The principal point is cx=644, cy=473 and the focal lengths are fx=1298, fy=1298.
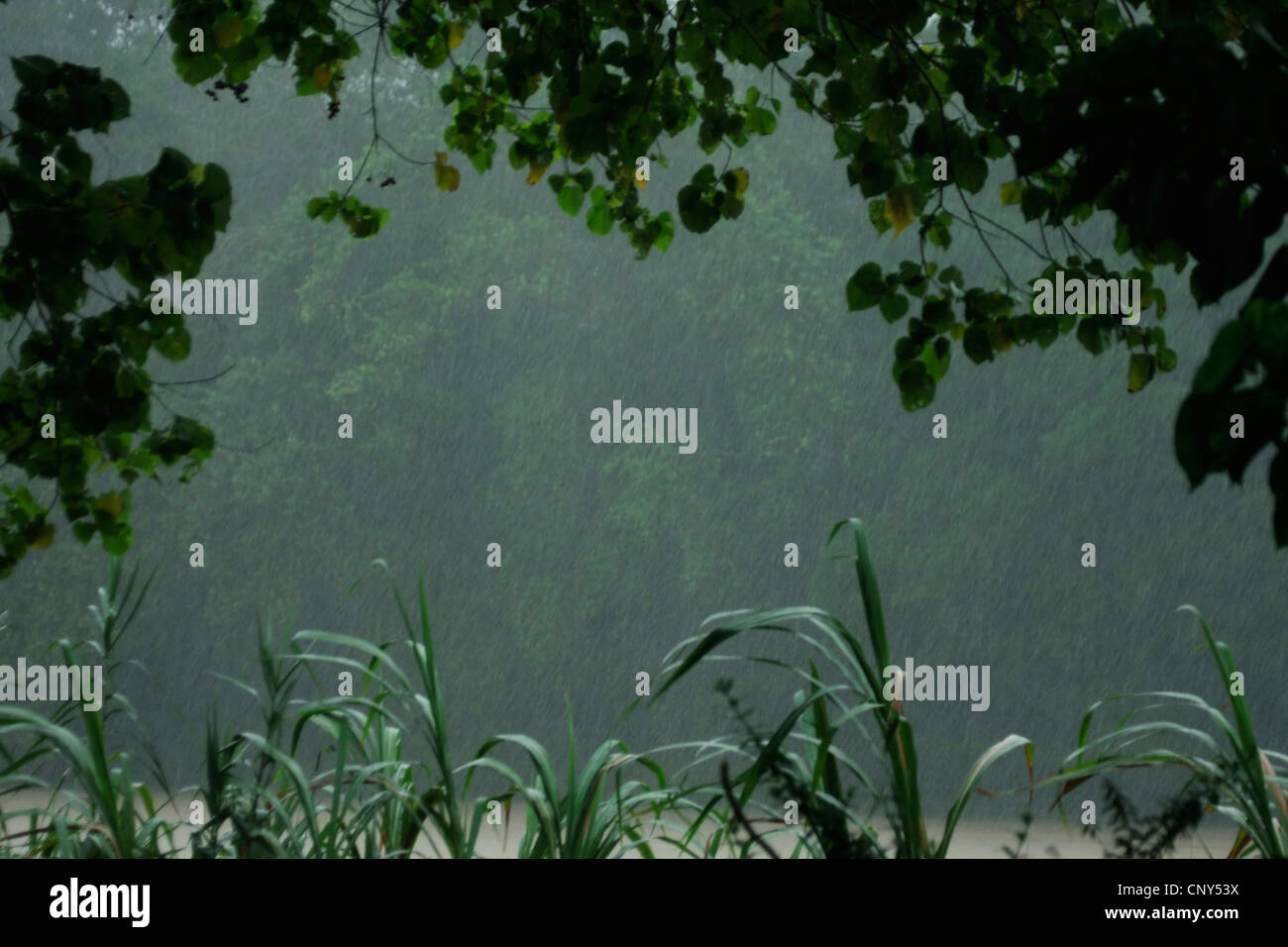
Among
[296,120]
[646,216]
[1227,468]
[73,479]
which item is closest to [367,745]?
[73,479]

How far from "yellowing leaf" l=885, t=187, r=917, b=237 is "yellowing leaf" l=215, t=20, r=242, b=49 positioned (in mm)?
909

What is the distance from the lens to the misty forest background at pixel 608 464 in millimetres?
11148

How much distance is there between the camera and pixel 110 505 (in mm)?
1624

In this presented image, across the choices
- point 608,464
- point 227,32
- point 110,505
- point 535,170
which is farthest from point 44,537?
point 608,464

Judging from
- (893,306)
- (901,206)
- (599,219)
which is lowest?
(893,306)

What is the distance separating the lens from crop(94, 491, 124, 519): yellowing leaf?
1615mm

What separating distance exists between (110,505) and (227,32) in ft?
2.18

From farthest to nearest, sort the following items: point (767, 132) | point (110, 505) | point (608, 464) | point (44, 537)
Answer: point (608, 464) → point (767, 132) → point (44, 537) → point (110, 505)

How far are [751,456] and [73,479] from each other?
33.6ft

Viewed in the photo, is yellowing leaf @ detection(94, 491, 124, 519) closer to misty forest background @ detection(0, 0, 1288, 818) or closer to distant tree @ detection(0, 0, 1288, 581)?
distant tree @ detection(0, 0, 1288, 581)

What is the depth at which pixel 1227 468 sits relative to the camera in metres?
0.63

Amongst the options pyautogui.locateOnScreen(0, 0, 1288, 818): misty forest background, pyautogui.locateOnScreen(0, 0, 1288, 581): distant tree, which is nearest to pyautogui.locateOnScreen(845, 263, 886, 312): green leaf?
pyautogui.locateOnScreen(0, 0, 1288, 581): distant tree

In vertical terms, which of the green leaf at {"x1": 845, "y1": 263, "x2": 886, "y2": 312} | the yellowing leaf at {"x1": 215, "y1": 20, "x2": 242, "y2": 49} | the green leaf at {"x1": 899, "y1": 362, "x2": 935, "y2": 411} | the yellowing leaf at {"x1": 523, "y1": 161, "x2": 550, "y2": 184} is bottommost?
A: the green leaf at {"x1": 899, "y1": 362, "x2": 935, "y2": 411}

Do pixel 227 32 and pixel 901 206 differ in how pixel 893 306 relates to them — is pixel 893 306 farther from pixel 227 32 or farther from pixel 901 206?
pixel 227 32
